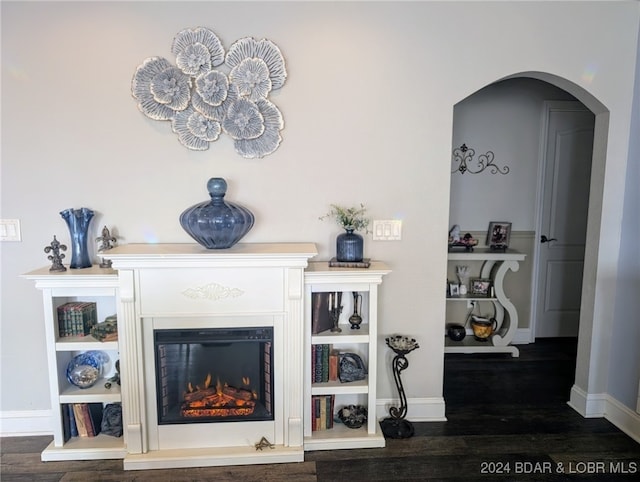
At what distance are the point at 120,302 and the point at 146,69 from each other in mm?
1266

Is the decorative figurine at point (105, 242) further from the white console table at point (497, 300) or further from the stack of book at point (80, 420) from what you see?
the white console table at point (497, 300)

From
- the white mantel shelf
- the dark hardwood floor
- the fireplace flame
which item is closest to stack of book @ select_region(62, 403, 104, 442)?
the dark hardwood floor

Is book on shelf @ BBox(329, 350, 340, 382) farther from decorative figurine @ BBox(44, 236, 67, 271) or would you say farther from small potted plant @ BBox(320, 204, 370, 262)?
decorative figurine @ BBox(44, 236, 67, 271)

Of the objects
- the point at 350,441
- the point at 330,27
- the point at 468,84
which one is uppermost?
the point at 330,27

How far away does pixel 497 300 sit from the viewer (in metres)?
3.54

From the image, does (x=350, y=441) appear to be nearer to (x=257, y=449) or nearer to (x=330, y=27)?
(x=257, y=449)

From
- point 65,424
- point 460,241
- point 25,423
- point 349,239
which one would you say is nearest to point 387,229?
point 349,239

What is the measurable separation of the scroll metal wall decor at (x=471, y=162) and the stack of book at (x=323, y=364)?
2171 mm

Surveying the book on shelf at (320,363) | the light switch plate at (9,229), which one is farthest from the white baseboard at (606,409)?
the light switch plate at (9,229)

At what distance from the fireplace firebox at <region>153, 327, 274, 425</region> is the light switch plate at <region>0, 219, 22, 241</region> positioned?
3.49 ft

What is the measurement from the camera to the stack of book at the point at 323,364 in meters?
2.28

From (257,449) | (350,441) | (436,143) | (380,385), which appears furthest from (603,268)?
(257,449)

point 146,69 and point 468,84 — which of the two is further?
point 468,84

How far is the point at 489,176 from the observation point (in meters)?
3.69
